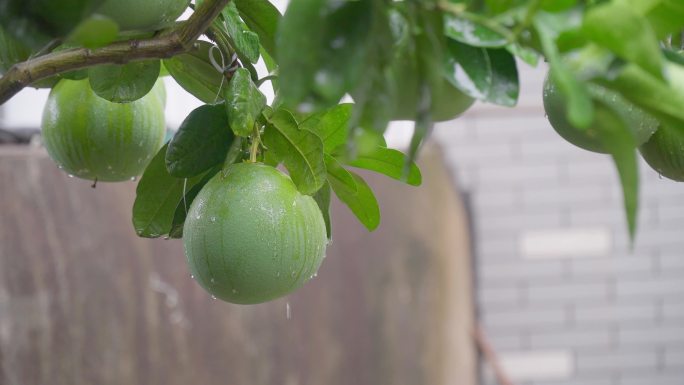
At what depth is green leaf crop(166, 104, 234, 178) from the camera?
51cm

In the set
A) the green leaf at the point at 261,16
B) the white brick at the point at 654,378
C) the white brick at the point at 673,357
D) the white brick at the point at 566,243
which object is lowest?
the white brick at the point at 654,378

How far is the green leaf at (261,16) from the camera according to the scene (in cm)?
56

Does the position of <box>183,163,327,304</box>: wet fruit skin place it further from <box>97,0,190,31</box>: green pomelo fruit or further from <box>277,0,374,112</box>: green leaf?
<box>277,0,374,112</box>: green leaf

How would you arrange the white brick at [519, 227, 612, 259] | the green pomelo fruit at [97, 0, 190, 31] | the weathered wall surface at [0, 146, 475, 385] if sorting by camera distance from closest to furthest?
the green pomelo fruit at [97, 0, 190, 31] < the weathered wall surface at [0, 146, 475, 385] < the white brick at [519, 227, 612, 259]

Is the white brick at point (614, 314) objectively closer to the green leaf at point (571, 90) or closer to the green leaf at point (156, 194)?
the green leaf at point (156, 194)

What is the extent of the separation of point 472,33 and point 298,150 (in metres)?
0.19

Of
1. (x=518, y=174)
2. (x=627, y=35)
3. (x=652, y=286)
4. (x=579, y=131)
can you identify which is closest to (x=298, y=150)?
(x=579, y=131)

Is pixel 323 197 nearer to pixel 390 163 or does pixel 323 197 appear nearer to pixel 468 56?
pixel 390 163

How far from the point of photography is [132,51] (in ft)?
1.49

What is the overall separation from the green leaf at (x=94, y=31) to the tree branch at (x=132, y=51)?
0.10m

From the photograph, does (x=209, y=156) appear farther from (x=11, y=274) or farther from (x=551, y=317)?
(x=551, y=317)

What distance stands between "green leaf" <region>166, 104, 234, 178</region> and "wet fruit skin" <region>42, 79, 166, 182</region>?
0.33 ft

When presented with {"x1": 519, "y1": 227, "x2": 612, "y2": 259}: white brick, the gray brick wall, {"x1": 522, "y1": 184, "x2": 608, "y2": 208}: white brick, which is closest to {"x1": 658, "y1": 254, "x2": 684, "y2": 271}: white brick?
the gray brick wall

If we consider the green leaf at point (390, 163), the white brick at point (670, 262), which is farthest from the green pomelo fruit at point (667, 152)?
the white brick at point (670, 262)
